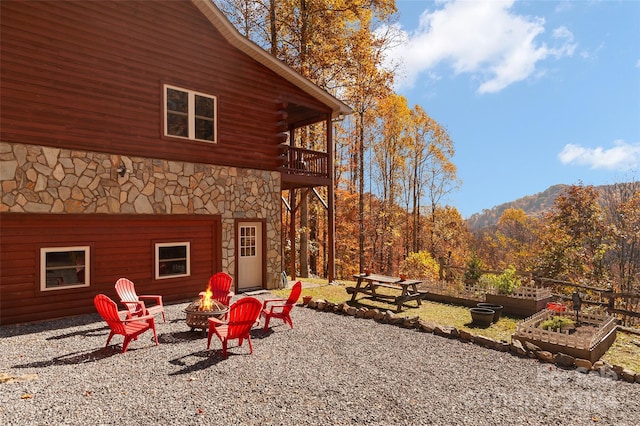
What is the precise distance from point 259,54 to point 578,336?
33.8ft

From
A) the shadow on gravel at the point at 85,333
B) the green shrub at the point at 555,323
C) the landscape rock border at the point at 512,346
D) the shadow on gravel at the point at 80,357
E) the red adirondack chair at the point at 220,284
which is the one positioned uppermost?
the red adirondack chair at the point at 220,284

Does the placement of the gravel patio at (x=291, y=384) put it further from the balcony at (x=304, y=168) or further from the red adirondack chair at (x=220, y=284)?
the balcony at (x=304, y=168)

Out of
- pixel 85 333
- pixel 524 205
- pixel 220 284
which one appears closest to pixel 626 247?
pixel 220 284

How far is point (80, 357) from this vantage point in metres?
5.74

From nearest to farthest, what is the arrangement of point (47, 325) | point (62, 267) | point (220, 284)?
1. point (47, 325)
2. point (62, 267)
3. point (220, 284)

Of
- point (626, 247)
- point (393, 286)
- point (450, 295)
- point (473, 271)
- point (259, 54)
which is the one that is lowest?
point (450, 295)

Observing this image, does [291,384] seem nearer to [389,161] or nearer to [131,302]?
[131,302]

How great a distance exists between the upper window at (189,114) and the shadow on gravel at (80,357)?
18.3 ft

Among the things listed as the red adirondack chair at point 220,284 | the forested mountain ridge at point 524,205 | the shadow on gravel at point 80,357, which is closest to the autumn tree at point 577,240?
the red adirondack chair at point 220,284

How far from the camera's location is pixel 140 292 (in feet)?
30.3

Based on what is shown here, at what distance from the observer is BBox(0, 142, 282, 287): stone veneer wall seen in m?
7.62

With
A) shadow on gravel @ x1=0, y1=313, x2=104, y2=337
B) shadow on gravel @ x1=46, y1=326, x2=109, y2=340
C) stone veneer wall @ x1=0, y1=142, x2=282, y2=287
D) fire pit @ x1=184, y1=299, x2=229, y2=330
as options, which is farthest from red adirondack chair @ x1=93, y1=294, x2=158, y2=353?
stone veneer wall @ x1=0, y1=142, x2=282, y2=287

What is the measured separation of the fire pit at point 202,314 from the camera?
22.0 ft

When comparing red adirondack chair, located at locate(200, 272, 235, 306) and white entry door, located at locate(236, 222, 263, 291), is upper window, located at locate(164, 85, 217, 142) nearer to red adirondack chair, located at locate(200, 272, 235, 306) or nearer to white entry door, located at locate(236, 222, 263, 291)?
white entry door, located at locate(236, 222, 263, 291)
